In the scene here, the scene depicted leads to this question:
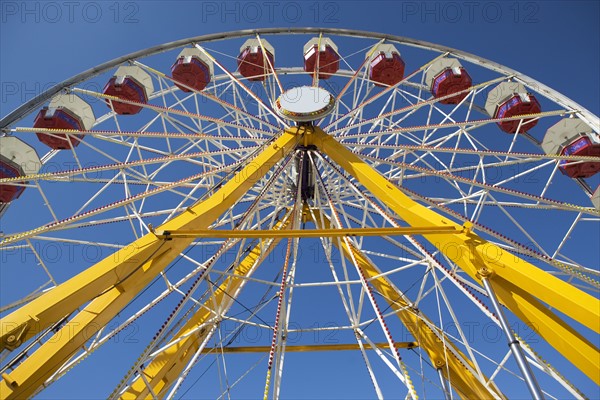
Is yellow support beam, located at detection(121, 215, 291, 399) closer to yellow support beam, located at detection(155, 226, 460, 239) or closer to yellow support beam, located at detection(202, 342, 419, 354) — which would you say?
yellow support beam, located at detection(202, 342, 419, 354)

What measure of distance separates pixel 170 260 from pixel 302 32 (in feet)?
27.5

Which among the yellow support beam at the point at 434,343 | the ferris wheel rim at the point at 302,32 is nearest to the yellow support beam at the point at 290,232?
the yellow support beam at the point at 434,343

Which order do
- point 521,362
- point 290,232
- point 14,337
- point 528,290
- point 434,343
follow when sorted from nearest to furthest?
point 521,362, point 14,337, point 528,290, point 290,232, point 434,343

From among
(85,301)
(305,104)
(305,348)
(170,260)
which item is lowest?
(85,301)

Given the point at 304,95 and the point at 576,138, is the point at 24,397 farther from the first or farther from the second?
the point at 576,138

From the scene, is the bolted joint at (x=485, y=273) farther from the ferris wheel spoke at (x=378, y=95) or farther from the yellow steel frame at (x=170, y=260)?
the ferris wheel spoke at (x=378, y=95)

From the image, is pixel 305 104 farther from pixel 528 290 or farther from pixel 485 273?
pixel 528 290

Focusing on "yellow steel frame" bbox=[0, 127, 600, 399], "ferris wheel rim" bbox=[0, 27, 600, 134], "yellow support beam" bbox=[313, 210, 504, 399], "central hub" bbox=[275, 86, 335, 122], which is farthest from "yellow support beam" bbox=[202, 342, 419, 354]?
"ferris wheel rim" bbox=[0, 27, 600, 134]

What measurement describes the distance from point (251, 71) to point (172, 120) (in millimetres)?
3244

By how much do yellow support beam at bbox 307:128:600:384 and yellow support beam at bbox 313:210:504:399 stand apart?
1.86 metres

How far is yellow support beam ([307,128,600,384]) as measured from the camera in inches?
140

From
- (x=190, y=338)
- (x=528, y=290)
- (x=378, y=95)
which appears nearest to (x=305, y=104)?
(x=378, y=95)

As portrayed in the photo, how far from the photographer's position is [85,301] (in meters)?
3.96

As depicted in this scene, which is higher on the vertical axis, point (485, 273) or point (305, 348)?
point (305, 348)
